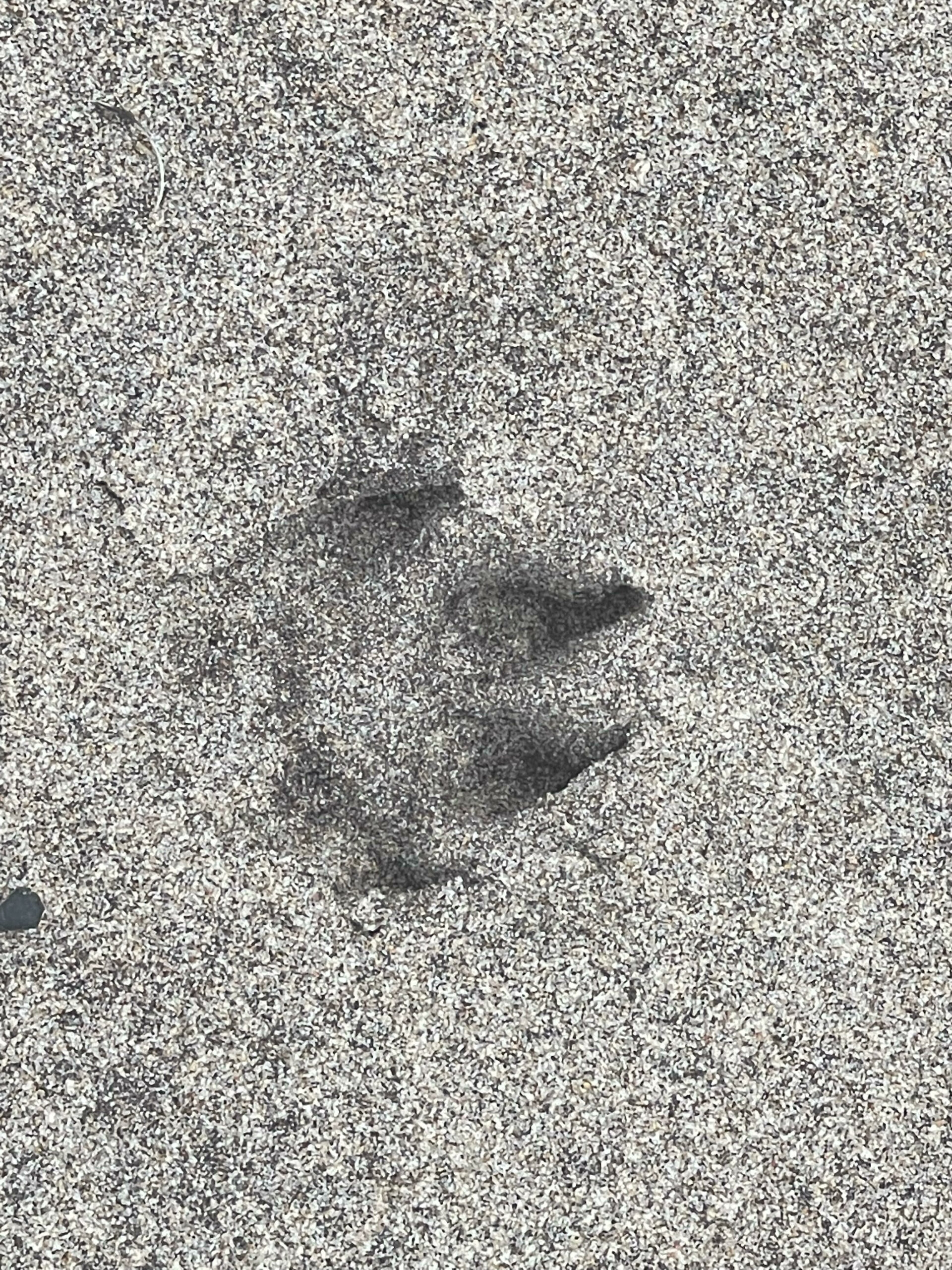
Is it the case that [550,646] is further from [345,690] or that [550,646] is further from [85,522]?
[85,522]

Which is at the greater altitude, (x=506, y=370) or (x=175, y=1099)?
(x=506, y=370)

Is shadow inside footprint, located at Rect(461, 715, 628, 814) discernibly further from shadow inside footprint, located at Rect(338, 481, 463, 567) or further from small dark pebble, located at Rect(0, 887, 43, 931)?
small dark pebble, located at Rect(0, 887, 43, 931)

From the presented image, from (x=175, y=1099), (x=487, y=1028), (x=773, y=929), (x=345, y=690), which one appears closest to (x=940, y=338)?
(x=773, y=929)

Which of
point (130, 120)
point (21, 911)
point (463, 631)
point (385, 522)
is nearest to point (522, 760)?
point (463, 631)

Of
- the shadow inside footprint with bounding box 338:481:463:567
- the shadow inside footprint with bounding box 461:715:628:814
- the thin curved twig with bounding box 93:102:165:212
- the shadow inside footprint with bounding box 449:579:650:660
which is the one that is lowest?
the shadow inside footprint with bounding box 461:715:628:814

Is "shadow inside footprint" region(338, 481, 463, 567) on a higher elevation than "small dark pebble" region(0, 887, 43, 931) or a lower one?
higher

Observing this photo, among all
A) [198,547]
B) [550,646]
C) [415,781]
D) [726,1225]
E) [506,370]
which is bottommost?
[726,1225]

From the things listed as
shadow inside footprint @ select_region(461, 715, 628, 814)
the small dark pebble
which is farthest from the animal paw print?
the small dark pebble

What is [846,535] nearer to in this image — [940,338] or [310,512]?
[940,338]
